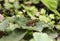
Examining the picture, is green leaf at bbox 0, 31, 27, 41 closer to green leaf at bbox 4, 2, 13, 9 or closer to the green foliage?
the green foliage

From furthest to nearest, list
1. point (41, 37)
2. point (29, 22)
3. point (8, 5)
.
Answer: point (8, 5)
point (29, 22)
point (41, 37)

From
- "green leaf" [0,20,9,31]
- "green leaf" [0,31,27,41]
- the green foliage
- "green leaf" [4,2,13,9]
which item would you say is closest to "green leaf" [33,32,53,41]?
the green foliage

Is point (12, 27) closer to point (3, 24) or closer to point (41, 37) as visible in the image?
point (3, 24)

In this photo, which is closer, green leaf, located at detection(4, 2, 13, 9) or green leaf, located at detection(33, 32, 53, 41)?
green leaf, located at detection(33, 32, 53, 41)

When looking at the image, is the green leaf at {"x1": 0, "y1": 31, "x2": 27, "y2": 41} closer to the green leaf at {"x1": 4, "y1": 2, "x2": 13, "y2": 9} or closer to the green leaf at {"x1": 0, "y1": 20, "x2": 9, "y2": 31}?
the green leaf at {"x1": 0, "y1": 20, "x2": 9, "y2": 31}

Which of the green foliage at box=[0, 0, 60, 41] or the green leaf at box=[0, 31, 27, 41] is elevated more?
the green foliage at box=[0, 0, 60, 41]

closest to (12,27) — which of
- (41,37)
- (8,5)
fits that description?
(41,37)

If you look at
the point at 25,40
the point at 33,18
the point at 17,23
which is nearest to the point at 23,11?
the point at 33,18

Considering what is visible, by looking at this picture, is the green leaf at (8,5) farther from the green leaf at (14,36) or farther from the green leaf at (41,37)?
the green leaf at (41,37)

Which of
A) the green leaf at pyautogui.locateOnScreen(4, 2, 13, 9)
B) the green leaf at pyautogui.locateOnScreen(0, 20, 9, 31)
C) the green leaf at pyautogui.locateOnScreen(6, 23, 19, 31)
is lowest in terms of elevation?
the green leaf at pyautogui.locateOnScreen(6, 23, 19, 31)

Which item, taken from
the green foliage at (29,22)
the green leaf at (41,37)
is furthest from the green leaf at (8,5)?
the green leaf at (41,37)

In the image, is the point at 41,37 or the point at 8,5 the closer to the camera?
the point at 41,37

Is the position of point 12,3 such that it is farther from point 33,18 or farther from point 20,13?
point 33,18

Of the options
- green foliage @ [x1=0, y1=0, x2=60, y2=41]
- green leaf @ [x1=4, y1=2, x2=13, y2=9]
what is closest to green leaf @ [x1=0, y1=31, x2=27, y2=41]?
green foliage @ [x1=0, y1=0, x2=60, y2=41]
